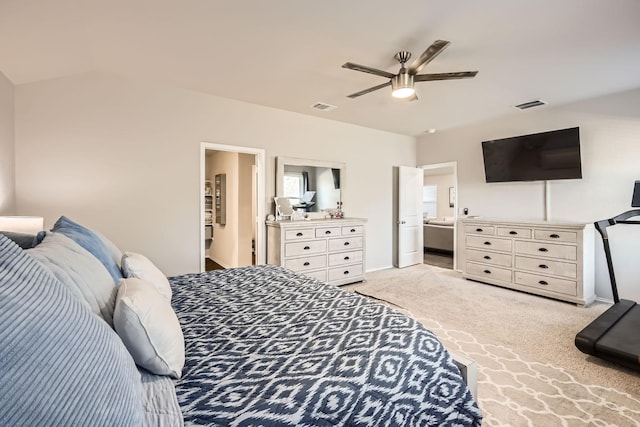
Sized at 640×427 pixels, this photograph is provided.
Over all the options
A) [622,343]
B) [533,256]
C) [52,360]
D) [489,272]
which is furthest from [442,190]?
[52,360]

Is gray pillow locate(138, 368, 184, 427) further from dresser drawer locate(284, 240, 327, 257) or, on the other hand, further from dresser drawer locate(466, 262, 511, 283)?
dresser drawer locate(466, 262, 511, 283)

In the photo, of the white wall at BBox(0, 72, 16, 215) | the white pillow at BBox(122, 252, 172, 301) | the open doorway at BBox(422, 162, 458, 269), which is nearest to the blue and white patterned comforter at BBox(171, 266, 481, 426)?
the white pillow at BBox(122, 252, 172, 301)

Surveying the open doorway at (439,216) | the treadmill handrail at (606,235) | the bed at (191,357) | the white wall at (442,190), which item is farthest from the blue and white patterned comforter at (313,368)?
the white wall at (442,190)

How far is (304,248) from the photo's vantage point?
4.12 m

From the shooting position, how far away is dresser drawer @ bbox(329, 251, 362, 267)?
439 cm

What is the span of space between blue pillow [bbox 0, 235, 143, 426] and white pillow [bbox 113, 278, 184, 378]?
222 mm

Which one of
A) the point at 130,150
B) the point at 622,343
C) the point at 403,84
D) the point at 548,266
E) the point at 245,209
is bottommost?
the point at 622,343

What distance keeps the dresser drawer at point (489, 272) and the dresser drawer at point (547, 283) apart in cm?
14

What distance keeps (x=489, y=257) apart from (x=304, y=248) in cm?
283

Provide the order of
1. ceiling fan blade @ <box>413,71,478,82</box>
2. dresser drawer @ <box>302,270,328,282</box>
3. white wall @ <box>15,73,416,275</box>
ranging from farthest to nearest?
1. dresser drawer @ <box>302,270,328,282</box>
2. white wall @ <box>15,73,416,275</box>
3. ceiling fan blade @ <box>413,71,478,82</box>

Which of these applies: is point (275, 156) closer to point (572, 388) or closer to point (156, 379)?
point (156, 379)

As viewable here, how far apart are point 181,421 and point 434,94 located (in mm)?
3941

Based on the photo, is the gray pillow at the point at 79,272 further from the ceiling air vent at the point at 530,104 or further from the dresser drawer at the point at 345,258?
the ceiling air vent at the point at 530,104

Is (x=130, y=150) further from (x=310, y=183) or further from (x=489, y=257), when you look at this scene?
(x=489, y=257)
